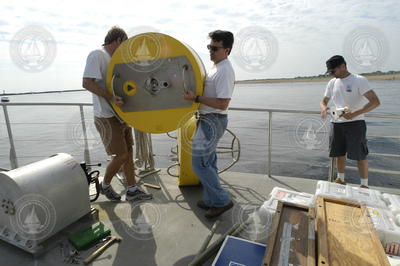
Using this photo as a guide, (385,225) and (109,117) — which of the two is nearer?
(385,225)

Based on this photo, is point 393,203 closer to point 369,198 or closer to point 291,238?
point 369,198

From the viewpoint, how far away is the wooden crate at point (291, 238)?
1450mm

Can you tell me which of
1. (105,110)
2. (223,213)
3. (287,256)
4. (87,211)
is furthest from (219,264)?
(105,110)

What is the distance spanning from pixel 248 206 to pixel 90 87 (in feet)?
5.80

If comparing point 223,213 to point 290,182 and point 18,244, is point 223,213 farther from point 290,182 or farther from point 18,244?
point 18,244

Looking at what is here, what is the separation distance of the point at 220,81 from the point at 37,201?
5.03ft

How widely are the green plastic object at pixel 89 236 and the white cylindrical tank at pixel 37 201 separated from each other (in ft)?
Answer: 0.51

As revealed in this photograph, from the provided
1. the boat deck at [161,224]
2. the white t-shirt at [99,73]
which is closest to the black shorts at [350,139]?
the boat deck at [161,224]

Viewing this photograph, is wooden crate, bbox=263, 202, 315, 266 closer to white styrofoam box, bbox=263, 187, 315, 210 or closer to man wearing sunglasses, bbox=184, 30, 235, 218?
white styrofoam box, bbox=263, 187, 315, 210

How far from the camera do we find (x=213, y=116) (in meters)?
2.09
